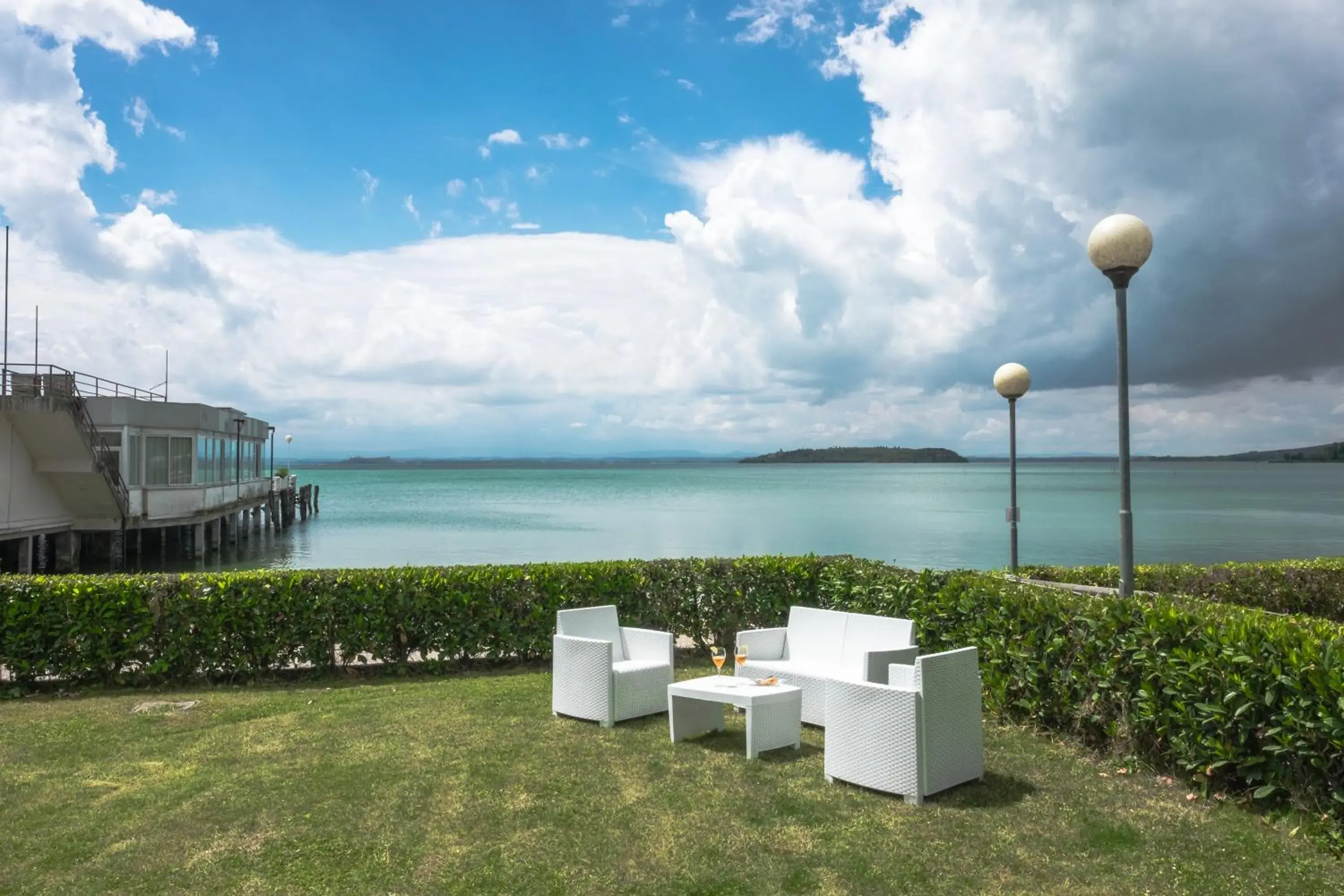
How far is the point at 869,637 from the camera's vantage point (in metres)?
6.45

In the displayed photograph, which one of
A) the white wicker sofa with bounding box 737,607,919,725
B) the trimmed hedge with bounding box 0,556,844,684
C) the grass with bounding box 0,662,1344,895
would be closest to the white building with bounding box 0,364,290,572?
the trimmed hedge with bounding box 0,556,844,684

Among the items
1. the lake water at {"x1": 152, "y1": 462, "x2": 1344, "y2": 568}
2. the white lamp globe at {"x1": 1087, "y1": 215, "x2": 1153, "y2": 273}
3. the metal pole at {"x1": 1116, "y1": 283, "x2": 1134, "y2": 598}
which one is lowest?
the lake water at {"x1": 152, "y1": 462, "x2": 1344, "y2": 568}

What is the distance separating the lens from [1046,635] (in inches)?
227

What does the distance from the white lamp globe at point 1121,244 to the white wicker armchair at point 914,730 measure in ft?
9.25

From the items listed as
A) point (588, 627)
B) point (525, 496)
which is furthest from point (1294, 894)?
point (525, 496)

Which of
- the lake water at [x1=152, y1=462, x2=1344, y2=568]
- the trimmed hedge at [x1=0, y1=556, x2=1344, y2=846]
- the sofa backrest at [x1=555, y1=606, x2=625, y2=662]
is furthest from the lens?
the lake water at [x1=152, y1=462, x2=1344, y2=568]

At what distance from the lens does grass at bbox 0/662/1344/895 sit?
147 inches

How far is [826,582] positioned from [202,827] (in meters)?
5.63

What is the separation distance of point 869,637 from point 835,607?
1.91m

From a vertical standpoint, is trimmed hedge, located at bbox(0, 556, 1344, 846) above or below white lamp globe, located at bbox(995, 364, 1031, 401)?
below

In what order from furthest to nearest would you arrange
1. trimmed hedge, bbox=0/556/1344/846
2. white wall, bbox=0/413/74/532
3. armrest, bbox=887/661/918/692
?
white wall, bbox=0/413/74/532
armrest, bbox=887/661/918/692
trimmed hedge, bbox=0/556/1344/846

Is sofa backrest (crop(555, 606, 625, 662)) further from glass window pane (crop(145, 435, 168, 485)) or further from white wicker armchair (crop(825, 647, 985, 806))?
glass window pane (crop(145, 435, 168, 485))

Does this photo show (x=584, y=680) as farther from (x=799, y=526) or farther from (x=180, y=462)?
(x=799, y=526)

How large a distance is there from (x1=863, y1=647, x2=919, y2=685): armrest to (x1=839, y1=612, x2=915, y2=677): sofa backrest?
108 mm
